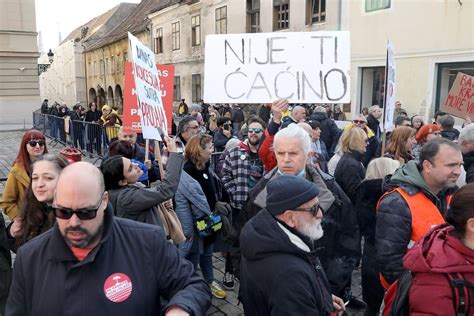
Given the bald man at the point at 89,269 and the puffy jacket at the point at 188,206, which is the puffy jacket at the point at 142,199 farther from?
the bald man at the point at 89,269

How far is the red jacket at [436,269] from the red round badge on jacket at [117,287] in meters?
1.32

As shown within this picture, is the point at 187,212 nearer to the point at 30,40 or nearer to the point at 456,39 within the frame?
the point at 456,39

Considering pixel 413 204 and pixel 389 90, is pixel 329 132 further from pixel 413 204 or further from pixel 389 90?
pixel 413 204

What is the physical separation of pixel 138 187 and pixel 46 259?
1.44 m

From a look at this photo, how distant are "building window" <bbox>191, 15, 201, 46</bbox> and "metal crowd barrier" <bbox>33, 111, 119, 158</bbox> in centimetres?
1238

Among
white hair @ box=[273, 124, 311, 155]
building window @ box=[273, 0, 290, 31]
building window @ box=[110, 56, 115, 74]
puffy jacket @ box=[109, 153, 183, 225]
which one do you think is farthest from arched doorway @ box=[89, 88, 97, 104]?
white hair @ box=[273, 124, 311, 155]

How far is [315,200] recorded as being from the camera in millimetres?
2236

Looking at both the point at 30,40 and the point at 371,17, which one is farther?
the point at 30,40

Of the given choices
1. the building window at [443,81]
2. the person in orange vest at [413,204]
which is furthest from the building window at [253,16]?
the person in orange vest at [413,204]

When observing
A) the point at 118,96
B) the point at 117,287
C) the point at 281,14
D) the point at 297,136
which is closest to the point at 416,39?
the point at 281,14

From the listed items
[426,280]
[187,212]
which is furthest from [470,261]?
[187,212]

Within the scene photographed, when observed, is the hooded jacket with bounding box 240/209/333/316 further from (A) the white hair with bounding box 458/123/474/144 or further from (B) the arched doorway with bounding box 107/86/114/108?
(B) the arched doorway with bounding box 107/86/114/108

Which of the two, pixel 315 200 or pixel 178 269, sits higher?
pixel 315 200

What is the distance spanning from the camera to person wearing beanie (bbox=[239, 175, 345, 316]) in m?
1.98
